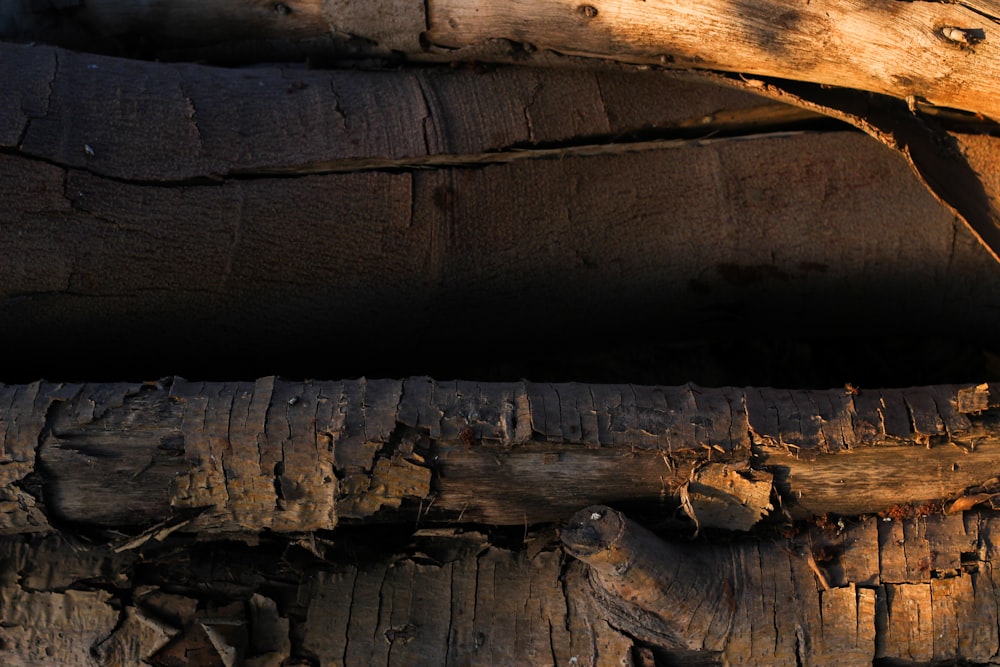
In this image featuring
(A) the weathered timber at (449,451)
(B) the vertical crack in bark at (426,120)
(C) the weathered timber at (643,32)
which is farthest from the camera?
(B) the vertical crack in bark at (426,120)

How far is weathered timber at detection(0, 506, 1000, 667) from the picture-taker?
2.13 metres

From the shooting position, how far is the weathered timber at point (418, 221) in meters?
2.30

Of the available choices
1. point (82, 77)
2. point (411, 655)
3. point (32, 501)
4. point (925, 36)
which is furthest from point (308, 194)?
point (925, 36)

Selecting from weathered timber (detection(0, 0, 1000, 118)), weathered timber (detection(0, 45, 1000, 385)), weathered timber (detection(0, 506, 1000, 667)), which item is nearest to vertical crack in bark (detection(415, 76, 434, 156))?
weathered timber (detection(0, 45, 1000, 385))

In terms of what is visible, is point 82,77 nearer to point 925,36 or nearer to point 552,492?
point 552,492

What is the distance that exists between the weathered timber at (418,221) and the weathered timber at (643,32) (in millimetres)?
110

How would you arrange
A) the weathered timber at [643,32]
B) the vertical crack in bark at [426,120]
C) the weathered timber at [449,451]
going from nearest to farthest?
the weathered timber at [449,451], the weathered timber at [643,32], the vertical crack in bark at [426,120]

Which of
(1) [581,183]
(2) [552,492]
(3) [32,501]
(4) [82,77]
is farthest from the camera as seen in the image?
(1) [581,183]

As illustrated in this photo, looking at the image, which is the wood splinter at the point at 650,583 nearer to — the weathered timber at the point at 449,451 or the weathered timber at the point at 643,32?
the weathered timber at the point at 449,451

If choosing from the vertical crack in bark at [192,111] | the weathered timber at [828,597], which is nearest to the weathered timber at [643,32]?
the vertical crack in bark at [192,111]

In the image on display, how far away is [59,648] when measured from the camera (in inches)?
84.0

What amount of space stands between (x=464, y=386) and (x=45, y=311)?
1038 millimetres

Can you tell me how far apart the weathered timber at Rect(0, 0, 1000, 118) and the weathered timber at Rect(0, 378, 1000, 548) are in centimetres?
77

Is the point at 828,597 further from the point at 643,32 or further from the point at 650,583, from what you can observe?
the point at 643,32
